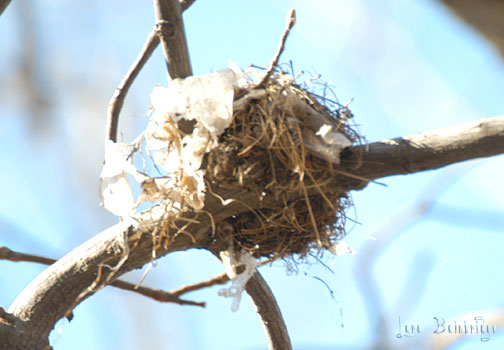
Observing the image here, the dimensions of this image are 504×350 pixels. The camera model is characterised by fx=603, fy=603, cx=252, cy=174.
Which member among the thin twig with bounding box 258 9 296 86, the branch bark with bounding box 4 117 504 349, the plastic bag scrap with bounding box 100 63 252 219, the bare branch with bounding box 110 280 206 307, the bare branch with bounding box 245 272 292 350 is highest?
the thin twig with bounding box 258 9 296 86

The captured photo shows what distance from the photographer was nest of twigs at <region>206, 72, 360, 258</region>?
165 centimetres

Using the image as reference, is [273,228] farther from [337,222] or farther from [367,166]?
[367,166]

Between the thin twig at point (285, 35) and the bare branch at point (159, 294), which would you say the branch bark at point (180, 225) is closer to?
the bare branch at point (159, 294)

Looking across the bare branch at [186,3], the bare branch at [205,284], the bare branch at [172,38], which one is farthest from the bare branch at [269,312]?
the bare branch at [186,3]

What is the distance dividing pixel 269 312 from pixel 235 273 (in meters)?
0.38

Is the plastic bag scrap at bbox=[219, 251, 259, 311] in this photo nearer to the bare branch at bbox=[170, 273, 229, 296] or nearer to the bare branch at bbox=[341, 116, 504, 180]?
the bare branch at bbox=[170, 273, 229, 296]

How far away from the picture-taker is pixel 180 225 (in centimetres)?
180

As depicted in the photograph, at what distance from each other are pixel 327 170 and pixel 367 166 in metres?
0.11

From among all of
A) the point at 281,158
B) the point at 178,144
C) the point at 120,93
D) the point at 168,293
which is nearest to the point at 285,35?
the point at 281,158

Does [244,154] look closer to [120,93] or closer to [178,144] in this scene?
[178,144]

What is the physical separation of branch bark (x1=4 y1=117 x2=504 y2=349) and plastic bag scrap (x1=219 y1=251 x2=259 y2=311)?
53 mm

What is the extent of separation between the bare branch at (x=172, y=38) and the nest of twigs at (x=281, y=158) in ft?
0.71

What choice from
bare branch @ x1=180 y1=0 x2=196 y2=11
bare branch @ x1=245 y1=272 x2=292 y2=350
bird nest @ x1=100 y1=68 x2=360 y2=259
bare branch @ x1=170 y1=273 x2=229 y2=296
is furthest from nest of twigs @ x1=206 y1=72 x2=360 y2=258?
bare branch @ x1=180 y1=0 x2=196 y2=11

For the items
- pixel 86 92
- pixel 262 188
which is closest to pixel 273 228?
pixel 262 188
